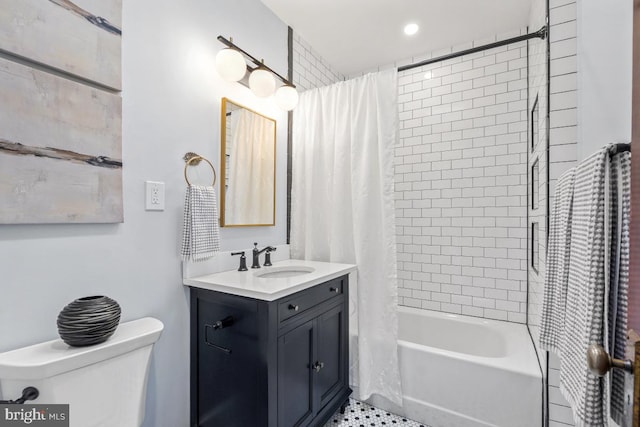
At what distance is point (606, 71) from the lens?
2.98ft

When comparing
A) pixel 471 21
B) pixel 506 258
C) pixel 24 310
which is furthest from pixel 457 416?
pixel 471 21

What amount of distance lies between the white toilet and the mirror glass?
2.63 feet

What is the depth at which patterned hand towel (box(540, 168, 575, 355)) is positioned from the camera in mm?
947

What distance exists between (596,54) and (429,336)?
2.24 m

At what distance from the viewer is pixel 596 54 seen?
0.96 meters

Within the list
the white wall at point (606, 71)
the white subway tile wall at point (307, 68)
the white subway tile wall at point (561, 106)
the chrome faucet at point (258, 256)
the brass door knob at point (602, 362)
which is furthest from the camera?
the white subway tile wall at point (307, 68)

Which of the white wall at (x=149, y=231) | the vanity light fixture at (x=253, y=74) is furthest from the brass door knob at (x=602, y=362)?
the vanity light fixture at (x=253, y=74)

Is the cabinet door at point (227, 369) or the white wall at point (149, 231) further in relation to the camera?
the cabinet door at point (227, 369)

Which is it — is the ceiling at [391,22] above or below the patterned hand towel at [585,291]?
above

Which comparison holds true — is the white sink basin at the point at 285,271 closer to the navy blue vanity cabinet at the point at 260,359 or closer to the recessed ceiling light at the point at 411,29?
the navy blue vanity cabinet at the point at 260,359

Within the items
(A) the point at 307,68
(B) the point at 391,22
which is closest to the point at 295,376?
(A) the point at 307,68

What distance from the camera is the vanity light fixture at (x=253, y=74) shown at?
163 centimetres

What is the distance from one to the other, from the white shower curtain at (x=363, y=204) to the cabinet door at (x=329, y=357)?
0.56 feet

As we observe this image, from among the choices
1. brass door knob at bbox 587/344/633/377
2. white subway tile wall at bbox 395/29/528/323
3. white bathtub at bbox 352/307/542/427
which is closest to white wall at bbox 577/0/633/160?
brass door knob at bbox 587/344/633/377
